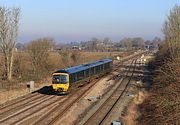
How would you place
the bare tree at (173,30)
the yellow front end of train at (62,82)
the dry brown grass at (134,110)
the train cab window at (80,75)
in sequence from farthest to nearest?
1. the bare tree at (173,30)
2. the train cab window at (80,75)
3. the yellow front end of train at (62,82)
4. the dry brown grass at (134,110)

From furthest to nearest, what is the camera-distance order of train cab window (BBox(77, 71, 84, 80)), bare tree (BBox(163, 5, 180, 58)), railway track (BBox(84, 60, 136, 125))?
bare tree (BBox(163, 5, 180, 58)), train cab window (BBox(77, 71, 84, 80)), railway track (BBox(84, 60, 136, 125))

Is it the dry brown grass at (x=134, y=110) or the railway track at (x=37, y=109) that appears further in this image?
the dry brown grass at (x=134, y=110)

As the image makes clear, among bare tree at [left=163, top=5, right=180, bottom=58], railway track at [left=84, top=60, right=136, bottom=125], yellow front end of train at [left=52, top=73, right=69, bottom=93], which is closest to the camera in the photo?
railway track at [left=84, top=60, right=136, bottom=125]

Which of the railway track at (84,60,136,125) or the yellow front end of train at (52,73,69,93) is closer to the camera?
the railway track at (84,60,136,125)

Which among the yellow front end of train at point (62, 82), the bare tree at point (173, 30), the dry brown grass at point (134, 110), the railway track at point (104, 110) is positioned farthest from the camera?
the bare tree at point (173, 30)

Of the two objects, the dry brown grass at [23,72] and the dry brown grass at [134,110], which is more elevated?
the dry brown grass at [23,72]

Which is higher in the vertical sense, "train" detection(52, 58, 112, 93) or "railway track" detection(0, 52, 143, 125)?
"train" detection(52, 58, 112, 93)

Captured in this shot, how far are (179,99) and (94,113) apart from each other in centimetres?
868

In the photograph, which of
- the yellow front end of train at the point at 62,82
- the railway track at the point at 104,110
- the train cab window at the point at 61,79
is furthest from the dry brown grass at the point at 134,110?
the train cab window at the point at 61,79

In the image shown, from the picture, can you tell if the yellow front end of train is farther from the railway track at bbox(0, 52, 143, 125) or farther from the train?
the railway track at bbox(0, 52, 143, 125)

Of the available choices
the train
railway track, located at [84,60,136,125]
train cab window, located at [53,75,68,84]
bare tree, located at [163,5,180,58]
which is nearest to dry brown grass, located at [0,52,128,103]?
the train

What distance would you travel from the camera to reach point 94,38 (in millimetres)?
187125

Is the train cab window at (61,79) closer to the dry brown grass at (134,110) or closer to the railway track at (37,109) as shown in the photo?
the railway track at (37,109)

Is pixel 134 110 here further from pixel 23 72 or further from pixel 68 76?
pixel 23 72
